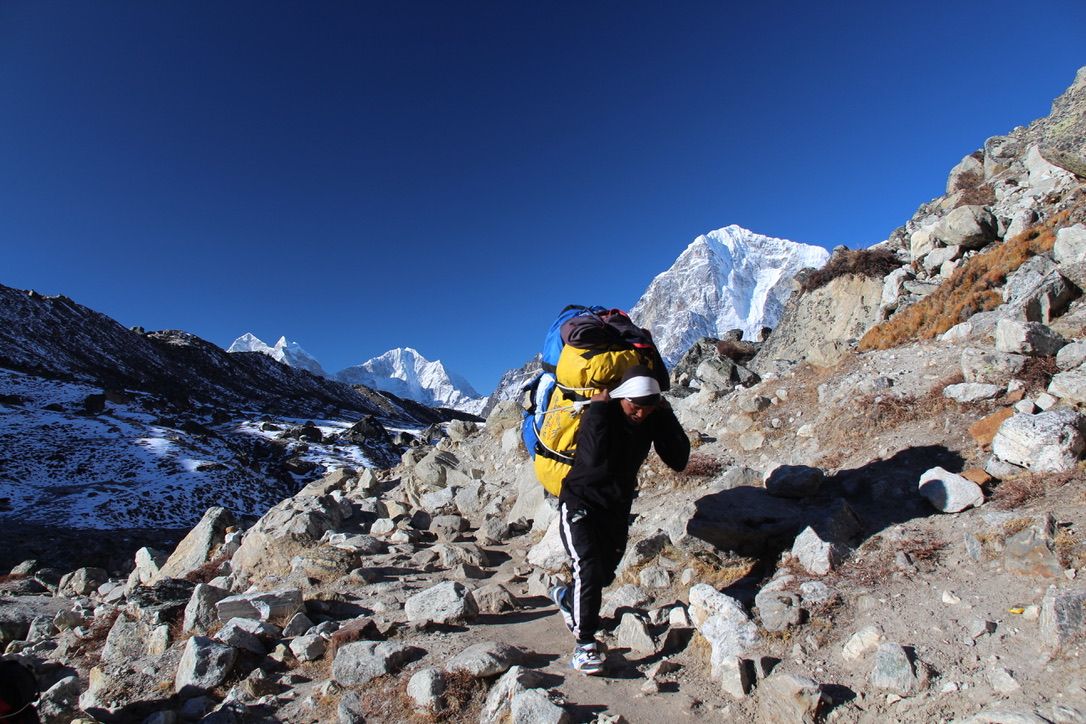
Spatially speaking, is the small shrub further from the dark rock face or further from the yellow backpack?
the dark rock face

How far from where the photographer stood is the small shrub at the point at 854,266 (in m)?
20.9

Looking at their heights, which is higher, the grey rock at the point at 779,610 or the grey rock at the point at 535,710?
the grey rock at the point at 779,610

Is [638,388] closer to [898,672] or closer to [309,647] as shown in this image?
[898,672]

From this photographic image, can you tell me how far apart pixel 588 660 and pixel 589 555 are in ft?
2.53

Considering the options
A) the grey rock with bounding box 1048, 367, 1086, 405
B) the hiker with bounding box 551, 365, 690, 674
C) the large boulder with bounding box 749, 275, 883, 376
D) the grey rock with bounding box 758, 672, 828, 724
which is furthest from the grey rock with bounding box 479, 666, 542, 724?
the large boulder with bounding box 749, 275, 883, 376

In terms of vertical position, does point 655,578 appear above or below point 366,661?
above

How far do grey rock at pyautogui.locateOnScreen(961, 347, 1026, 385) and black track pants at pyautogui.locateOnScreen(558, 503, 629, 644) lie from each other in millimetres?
5300

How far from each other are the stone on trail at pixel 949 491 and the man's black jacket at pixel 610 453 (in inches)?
102

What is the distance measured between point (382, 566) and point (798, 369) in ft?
27.2

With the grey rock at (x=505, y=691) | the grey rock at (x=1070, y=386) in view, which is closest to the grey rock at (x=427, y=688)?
the grey rock at (x=505, y=691)

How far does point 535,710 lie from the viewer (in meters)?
3.66

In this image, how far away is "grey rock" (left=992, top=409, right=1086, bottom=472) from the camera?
4977 millimetres

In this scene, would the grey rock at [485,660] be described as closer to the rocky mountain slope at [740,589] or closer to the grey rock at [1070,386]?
the rocky mountain slope at [740,589]

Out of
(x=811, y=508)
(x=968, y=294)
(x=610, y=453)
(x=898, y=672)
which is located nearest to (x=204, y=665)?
(x=610, y=453)
